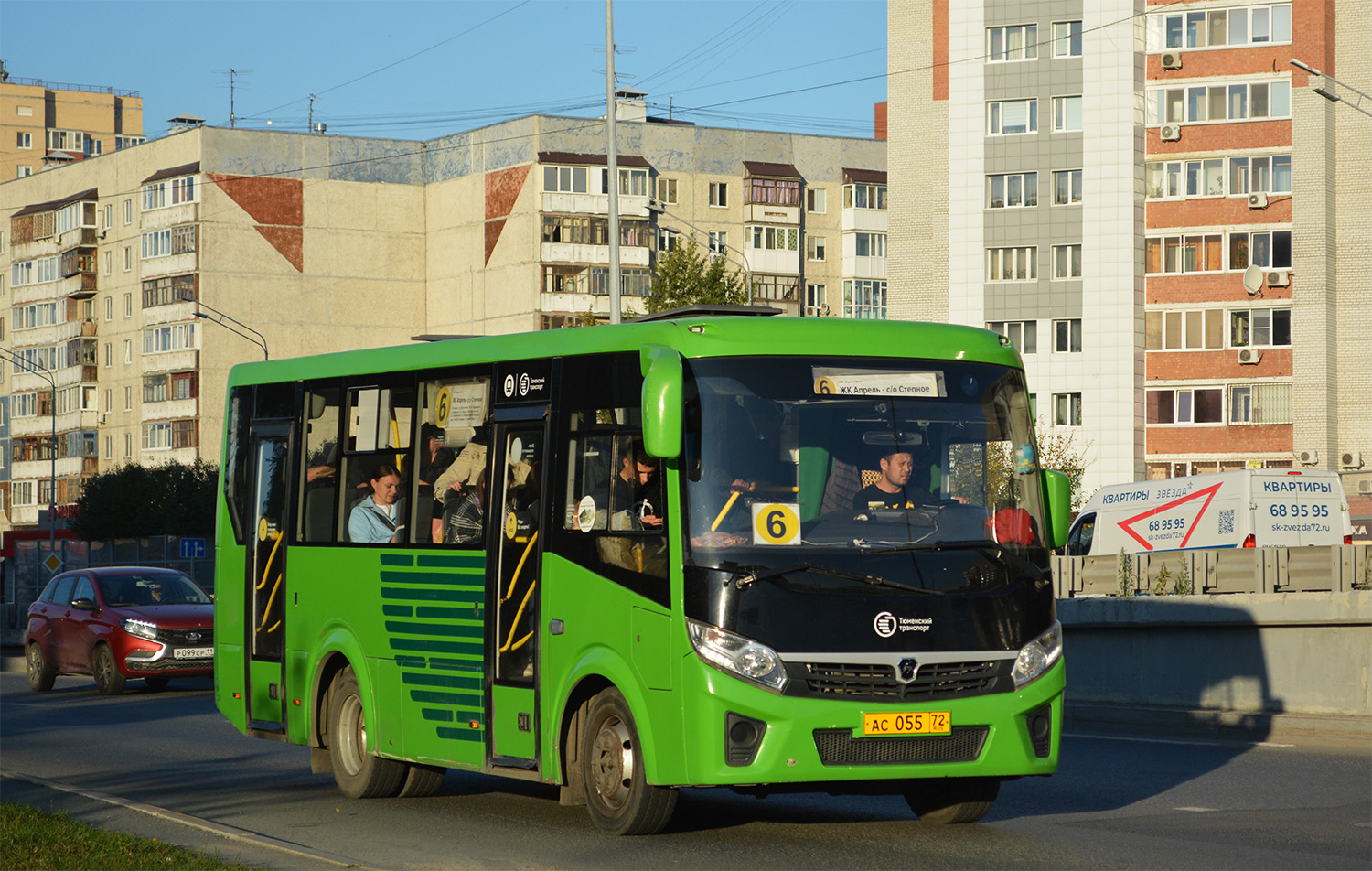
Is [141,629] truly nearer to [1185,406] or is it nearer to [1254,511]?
[1254,511]

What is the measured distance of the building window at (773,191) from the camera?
100625mm

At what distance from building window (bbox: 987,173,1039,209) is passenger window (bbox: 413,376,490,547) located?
6019 centimetres

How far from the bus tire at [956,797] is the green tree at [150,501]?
80051mm

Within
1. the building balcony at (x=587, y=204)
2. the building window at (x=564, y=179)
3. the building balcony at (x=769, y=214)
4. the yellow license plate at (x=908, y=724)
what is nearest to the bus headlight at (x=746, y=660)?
the yellow license plate at (x=908, y=724)

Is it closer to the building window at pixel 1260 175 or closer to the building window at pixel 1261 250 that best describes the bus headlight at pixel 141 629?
the building window at pixel 1261 250

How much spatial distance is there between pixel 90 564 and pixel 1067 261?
35978 millimetres

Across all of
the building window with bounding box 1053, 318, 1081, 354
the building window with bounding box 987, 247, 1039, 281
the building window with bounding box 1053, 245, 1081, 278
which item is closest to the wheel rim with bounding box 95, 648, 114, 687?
the building window with bounding box 1053, 318, 1081, 354

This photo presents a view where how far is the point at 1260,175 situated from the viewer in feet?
222

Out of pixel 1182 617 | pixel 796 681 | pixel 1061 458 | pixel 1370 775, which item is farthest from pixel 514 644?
pixel 1061 458

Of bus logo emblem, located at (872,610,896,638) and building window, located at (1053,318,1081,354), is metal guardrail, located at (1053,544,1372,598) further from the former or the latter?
building window, located at (1053,318,1081,354)

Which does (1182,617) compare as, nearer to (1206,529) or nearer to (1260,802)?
(1260,802)

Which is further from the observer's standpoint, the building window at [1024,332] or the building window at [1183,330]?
the building window at [1024,332]

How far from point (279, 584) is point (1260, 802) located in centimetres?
689

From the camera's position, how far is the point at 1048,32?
228 feet
